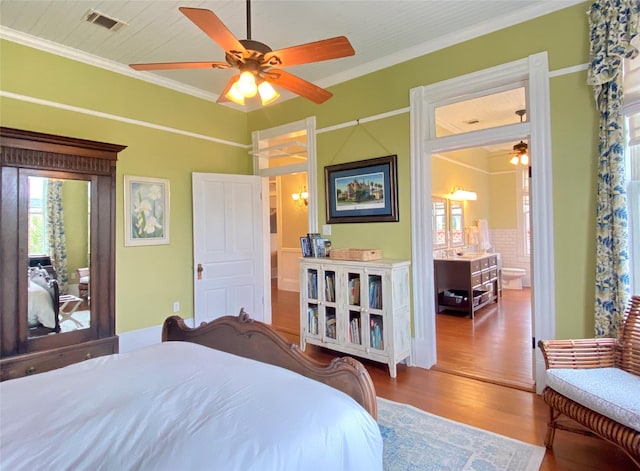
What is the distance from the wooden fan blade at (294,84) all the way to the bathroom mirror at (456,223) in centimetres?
440

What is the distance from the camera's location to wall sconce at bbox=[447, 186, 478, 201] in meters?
6.16

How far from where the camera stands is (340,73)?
3.85 m

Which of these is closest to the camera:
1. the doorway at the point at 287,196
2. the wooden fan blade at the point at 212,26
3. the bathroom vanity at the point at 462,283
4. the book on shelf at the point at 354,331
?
the wooden fan blade at the point at 212,26

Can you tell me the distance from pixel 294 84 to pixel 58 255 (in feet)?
7.48

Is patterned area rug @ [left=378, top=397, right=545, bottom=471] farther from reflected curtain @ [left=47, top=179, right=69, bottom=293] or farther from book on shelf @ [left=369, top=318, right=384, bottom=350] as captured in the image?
reflected curtain @ [left=47, top=179, right=69, bottom=293]

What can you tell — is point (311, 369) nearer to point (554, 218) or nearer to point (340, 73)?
point (554, 218)

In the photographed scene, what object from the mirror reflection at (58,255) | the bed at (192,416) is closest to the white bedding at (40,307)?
the mirror reflection at (58,255)

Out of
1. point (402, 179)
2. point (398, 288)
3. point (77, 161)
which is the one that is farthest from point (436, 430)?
point (77, 161)

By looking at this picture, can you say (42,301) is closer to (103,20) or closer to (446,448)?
(103,20)

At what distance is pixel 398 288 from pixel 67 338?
2812 mm

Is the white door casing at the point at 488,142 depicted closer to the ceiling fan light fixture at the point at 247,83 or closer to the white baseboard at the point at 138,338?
the ceiling fan light fixture at the point at 247,83

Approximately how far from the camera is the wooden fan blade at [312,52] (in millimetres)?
1844

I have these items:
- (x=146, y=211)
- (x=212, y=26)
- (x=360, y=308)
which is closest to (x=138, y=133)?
(x=146, y=211)

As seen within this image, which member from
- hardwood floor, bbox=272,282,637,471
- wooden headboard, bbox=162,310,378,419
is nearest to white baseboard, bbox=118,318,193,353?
wooden headboard, bbox=162,310,378,419
